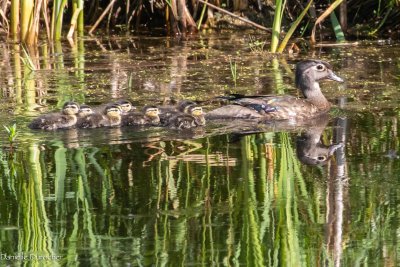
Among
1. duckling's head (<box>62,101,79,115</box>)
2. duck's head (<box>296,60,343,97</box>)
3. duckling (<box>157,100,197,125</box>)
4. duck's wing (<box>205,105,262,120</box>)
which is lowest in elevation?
duck's wing (<box>205,105,262,120</box>)

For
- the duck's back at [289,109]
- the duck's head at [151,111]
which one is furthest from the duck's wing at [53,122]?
the duck's back at [289,109]

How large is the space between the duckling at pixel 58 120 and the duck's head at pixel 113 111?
23cm

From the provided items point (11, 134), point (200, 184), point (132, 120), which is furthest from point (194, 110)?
point (200, 184)

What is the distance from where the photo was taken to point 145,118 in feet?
24.7

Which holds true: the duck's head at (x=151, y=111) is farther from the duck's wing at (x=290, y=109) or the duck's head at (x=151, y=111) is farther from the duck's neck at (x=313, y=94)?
the duck's neck at (x=313, y=94)

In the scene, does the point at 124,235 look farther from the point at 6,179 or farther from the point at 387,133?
the point at 387,133

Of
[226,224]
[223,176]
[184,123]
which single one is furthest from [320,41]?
[226,224]

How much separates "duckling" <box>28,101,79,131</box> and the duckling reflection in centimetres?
168

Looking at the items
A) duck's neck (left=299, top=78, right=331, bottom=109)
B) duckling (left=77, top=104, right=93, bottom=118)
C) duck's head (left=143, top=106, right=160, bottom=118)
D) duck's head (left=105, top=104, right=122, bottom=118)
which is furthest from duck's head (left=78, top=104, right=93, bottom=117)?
duck's neck (left=299, top=78, right=331, bottom=109)

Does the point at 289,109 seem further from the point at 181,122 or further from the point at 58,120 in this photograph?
the point at 58,120

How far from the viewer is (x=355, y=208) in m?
5.27

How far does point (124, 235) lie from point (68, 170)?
4.51 ft

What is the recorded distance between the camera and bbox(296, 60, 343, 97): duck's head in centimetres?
851

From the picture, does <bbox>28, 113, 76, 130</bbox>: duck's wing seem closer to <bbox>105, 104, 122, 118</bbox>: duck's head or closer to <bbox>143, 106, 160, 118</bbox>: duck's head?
<bbox>105, 104, 122, 118</bbox>: duck's head
